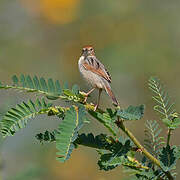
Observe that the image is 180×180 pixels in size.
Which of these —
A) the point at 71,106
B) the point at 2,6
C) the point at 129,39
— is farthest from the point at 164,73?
the point at 71,106

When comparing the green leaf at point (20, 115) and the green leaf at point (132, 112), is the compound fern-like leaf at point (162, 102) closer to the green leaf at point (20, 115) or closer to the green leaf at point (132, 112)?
the green leaf at point (132, 112)

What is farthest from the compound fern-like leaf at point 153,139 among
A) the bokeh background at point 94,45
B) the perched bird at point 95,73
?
the bokeh background at point 94,45

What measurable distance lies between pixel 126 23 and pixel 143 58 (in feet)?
3.89

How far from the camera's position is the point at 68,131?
1487 mm

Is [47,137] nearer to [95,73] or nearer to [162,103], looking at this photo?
[162,103]

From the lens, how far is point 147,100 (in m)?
6.20

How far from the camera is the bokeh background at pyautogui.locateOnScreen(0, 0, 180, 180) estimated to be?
21.1ft

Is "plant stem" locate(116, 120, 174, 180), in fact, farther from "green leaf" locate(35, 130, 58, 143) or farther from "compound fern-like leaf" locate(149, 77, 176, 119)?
"green leaf" locate(35, 130, 58, 143)

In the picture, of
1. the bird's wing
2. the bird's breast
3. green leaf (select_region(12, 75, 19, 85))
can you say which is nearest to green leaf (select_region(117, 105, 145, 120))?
green leaf (select_region(12, 75, 19, 85))

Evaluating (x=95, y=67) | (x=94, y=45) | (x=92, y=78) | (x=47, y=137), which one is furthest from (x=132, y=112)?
(x=94, y=45)

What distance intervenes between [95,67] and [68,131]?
266 centimetres

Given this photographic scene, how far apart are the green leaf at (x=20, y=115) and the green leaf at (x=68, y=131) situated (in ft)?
0.37

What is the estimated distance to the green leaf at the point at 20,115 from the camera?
1.54 meters

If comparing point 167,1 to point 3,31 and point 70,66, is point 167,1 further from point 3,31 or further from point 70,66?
point 3,31
